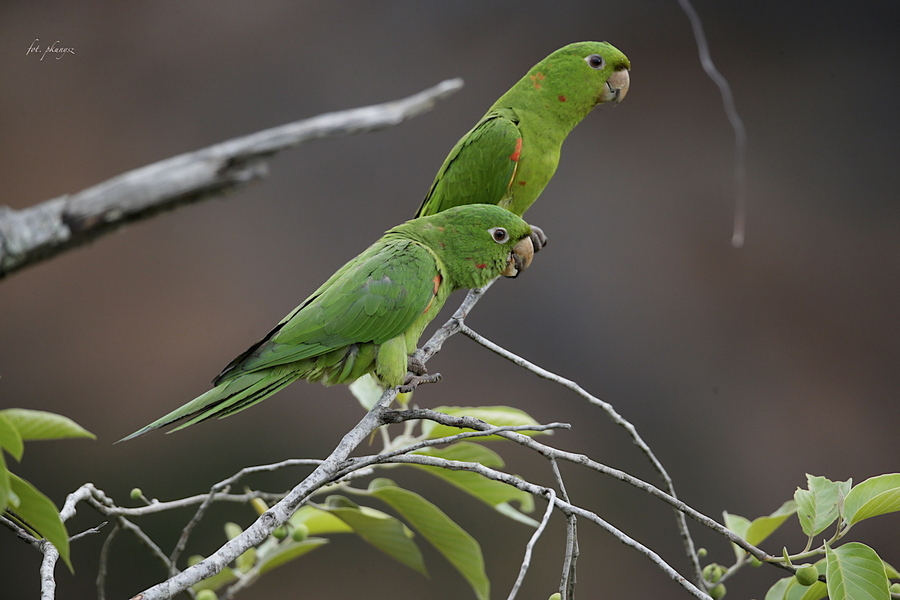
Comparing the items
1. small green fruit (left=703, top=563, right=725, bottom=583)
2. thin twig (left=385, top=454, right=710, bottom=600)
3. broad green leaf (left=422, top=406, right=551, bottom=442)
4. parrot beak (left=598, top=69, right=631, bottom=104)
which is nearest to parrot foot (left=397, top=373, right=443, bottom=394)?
broad green leaf (left=422, top=406, right=551, bottom=442)

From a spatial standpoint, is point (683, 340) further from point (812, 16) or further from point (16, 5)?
point (16, 5)

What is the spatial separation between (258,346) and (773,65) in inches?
172

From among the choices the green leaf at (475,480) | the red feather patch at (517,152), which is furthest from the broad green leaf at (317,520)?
the red feather patch at (517,152)

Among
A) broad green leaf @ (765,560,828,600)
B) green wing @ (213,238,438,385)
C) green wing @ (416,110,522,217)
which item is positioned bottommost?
broad green leaf @ (765,560,828,600)

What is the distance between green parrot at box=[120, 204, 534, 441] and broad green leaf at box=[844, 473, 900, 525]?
1.03m

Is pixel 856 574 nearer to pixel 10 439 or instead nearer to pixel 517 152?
pixel 10 439

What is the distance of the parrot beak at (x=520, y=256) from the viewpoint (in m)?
2.12

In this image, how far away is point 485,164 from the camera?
95.0 inches

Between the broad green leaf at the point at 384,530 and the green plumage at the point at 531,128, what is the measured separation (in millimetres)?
1270

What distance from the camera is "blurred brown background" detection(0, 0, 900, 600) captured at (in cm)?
423

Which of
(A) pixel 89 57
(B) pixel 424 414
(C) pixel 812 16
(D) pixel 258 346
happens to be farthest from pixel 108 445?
(C) pixel 812 16

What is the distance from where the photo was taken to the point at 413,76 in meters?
4.87

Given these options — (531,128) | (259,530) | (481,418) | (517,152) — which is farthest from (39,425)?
A: (531,128)

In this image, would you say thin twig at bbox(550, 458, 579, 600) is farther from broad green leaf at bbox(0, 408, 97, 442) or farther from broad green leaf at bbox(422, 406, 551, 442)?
broad green leaf at bbox(0, 408, 97, 442)
